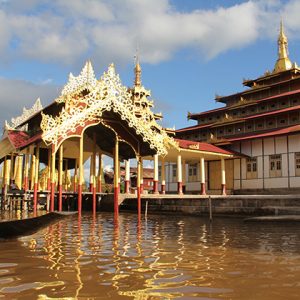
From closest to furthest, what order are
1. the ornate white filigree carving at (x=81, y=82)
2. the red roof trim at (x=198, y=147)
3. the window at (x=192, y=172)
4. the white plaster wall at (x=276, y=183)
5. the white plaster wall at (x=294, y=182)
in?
the ornate white filigree carving at (x=81, y=82)
the red roof trim at (x=198, y=147)
the white plaster wall at (x=294, y=182)
the white plaster wall at (x=276, y=183)
the window at (x=192, y=172)

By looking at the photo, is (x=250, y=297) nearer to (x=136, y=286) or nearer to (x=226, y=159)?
(x=136, y=286)

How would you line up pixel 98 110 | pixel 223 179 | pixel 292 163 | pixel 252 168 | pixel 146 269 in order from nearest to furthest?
pixel 146 269 → pixel 98 110 → pixel 292 163 → pixel 223 179 → pixel 252 168

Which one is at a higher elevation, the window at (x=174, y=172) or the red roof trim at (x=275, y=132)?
the red roof trim at (x=275, y=132)

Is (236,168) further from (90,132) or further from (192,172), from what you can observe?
(90,132)

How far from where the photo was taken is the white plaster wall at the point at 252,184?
33688mm

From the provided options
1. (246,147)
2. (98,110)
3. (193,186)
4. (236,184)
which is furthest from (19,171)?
(246,147)

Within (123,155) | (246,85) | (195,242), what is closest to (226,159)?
(246,85)

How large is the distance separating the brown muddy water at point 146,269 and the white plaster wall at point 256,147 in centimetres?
2604

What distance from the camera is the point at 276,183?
32.5 metres

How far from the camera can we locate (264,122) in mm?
37094

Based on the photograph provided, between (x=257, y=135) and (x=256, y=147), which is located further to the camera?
(x=256, y=147)

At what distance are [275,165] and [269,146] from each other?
1827 millimetres

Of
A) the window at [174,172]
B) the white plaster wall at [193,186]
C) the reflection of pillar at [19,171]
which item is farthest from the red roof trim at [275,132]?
the reflection of pillar at [19,171]

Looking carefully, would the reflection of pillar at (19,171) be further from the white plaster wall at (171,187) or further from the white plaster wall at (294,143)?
the white plaster wall at (294,143)
